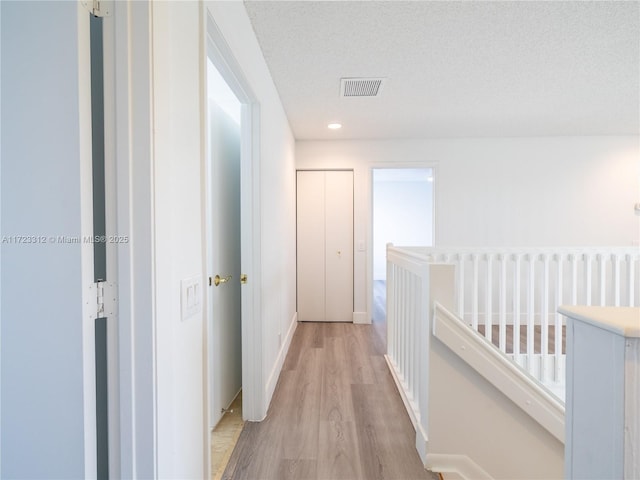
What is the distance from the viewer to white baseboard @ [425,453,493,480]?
1.47 meters

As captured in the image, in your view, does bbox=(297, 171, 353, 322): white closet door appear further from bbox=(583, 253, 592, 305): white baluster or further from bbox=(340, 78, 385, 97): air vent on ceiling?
bbox=(583, 253, 592, 305): white baluster

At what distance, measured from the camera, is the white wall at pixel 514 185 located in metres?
3.83

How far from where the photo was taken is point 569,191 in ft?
12.7

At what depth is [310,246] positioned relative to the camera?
3957mm

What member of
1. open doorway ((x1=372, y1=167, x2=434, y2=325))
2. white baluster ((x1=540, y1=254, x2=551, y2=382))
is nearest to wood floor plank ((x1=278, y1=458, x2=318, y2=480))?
white baluster ((x1=540, y1=254, x2=551, y2=382))

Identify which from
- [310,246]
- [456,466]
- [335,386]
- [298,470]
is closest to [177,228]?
[298,470]

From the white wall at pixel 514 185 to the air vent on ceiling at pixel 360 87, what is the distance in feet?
4.30

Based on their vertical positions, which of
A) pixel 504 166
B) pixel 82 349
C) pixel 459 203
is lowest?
pixel 82 349

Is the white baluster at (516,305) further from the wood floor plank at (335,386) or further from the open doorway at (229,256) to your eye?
the open doorway at (229,256)

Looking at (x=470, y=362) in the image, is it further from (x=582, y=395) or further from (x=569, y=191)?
(x=569, y=191)

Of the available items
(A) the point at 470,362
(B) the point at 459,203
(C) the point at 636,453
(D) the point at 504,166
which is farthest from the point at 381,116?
(C) the point at 636,453

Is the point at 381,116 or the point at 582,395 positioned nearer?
the point at 582,395

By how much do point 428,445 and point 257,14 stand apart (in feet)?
8.06

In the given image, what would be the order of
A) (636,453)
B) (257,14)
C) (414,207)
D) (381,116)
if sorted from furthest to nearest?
(414,207) → (381,116) → (257,14) → (636,453)
